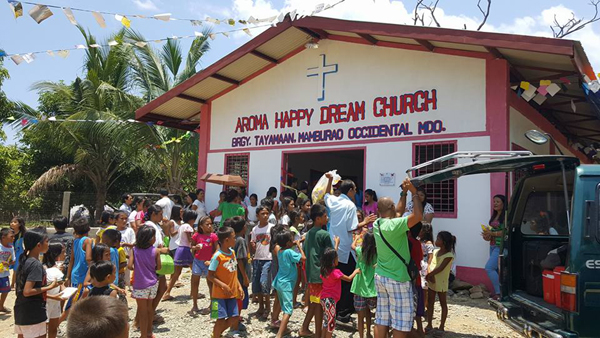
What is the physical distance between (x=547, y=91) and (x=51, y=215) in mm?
19188

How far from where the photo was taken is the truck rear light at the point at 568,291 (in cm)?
342

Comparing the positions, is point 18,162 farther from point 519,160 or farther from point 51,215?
point 519,160

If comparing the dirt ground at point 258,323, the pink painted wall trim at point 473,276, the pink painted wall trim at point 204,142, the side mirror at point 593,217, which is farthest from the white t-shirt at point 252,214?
the side mirror at point 593,217

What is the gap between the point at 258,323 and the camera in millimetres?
6035

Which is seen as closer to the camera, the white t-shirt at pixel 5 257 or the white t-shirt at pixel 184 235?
Answer: the white t-shirt at pixel 5 257

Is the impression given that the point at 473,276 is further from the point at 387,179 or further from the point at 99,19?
the point at 99,19

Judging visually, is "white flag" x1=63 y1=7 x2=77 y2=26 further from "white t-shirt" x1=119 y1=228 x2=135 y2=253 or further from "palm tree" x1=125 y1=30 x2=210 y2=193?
"palm tree" x1=125 y1=30 x2=210 y2=193

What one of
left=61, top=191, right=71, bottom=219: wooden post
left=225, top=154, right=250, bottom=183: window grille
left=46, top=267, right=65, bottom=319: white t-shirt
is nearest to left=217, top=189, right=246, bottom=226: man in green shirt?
left=225, top=154, right=250, bottom=183: window grille

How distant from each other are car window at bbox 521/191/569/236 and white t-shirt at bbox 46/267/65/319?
4.91 m

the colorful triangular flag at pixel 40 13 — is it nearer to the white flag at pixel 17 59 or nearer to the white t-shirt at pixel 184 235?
the white flag at pixel 17 59

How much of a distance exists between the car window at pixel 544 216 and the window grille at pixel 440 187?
141 inches

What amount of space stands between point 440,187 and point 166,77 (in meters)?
10.7

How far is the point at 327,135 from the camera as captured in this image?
10.2 m

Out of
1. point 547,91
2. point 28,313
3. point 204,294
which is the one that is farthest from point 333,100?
point 28,313
